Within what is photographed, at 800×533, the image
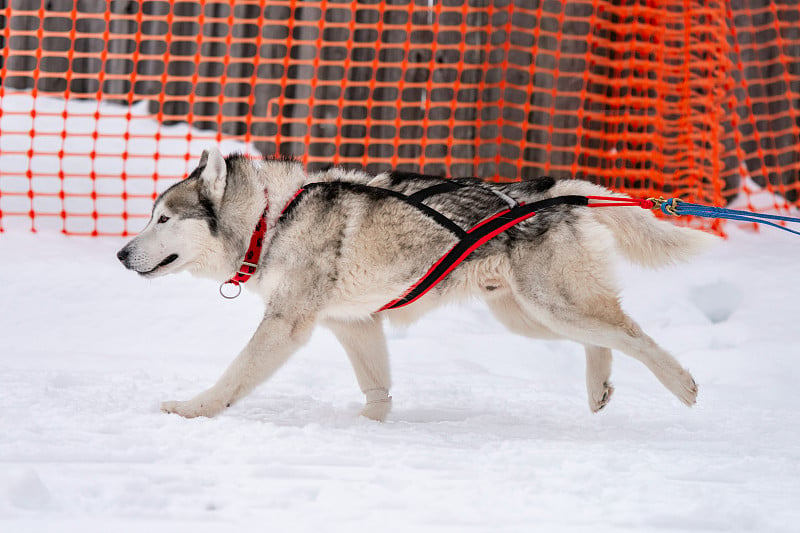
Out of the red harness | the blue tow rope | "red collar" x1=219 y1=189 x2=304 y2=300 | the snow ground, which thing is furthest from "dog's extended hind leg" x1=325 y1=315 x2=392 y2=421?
the blue tow rope

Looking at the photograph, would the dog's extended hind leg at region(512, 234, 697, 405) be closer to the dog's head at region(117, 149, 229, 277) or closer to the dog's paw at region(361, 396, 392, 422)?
the dog's paw at region(361, 396, 392, 422)

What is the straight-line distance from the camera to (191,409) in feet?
11.9

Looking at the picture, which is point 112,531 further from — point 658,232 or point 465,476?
point 658,232

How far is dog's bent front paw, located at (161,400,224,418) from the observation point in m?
3.61

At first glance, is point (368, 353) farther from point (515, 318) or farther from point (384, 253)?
point (515, 318)

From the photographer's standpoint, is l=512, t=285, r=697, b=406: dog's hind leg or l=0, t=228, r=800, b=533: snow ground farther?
l=512, t=285, r=697, b=406: dog's hind leg

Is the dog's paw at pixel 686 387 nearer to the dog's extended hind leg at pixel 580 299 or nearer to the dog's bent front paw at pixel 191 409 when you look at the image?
the dog's extended hind leg at pixel 580 299

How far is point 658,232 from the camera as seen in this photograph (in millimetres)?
3885

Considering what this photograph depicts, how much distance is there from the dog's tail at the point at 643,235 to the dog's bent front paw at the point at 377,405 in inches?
49.8

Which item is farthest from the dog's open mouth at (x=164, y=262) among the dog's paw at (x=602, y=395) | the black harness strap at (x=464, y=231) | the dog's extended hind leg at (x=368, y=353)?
the dog's paw at (x=602, y=395)

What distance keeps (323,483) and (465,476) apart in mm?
490

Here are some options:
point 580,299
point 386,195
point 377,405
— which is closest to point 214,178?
point 386,195

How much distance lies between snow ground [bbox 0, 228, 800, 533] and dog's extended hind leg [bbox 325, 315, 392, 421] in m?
0.15

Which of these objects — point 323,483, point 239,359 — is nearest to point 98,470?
point 323,483
